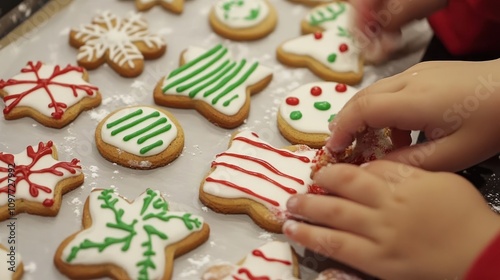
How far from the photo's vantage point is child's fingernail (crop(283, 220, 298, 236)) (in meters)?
0.94

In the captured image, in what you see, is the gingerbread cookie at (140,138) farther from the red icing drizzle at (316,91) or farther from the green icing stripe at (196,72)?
the red icing drizzle at (316,91)

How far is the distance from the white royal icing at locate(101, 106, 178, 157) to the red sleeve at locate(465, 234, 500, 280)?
22.3 inches

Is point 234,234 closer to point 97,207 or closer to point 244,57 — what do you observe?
point 97,207

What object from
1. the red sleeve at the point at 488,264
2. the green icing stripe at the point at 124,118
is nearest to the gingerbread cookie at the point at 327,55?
the green icing stripe at the point at 124,118

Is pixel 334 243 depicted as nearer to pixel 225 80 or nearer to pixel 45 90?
pixel 225 80

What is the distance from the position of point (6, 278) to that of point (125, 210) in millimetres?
202

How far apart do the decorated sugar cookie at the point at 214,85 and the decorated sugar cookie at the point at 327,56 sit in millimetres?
76

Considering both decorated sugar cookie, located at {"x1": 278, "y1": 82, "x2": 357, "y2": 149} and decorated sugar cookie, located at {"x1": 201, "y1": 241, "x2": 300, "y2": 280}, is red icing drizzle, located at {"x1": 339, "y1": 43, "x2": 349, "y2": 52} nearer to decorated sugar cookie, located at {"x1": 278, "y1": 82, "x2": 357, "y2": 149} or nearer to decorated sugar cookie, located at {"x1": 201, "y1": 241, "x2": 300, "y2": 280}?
decorated sugar cookie, located at {"x1": 278, "y1": 82, "x2": 357, "y2": 149}

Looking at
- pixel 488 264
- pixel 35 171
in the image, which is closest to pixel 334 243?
pixel 488 264

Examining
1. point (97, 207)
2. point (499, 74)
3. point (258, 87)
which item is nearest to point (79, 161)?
point (97, 207)

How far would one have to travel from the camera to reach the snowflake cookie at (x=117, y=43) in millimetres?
1298

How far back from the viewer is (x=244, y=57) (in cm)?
137

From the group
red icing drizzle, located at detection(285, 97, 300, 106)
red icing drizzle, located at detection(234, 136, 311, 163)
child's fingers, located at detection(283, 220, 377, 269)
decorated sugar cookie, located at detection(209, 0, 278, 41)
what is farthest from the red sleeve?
decorated sugar cookie, located at detection(209, 0, 278, 41)

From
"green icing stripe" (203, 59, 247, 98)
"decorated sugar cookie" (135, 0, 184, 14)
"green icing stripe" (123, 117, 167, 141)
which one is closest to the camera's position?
"green icing stripe" (123, 117, 167, 141)
